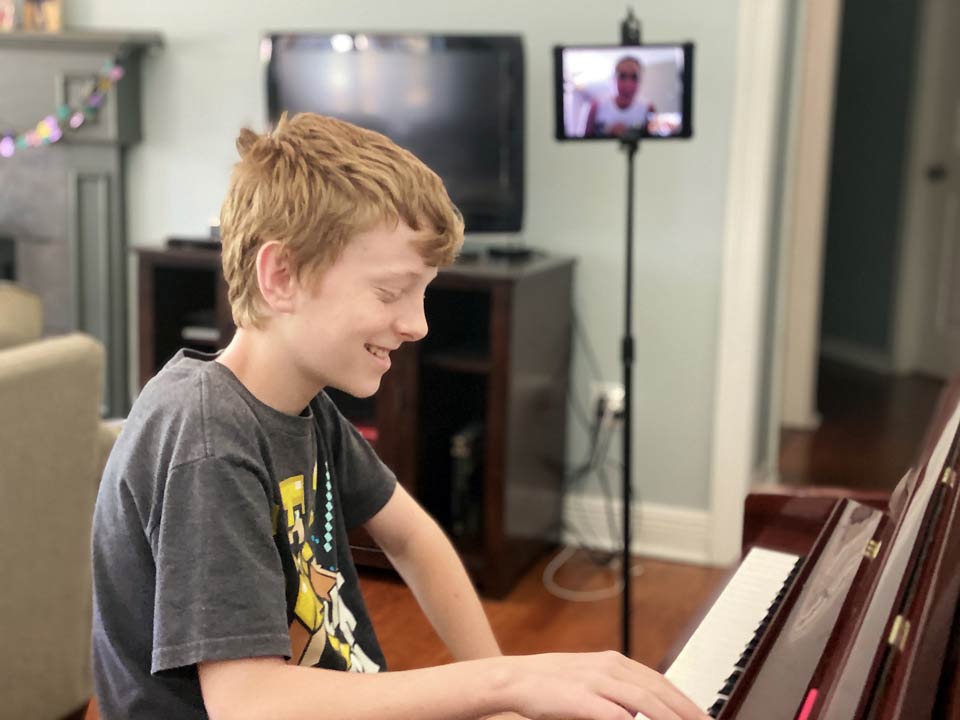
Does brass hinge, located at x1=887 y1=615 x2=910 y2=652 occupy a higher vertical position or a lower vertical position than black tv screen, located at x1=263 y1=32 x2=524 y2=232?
lower

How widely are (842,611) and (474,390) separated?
1.96m

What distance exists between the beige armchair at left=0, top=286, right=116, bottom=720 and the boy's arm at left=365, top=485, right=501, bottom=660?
81 centimetres

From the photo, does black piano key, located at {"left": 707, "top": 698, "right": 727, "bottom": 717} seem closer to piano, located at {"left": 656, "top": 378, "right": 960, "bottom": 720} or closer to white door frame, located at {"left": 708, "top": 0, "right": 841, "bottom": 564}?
piano, located at {"left": 656, "top": 378, "right": 960, "bottom": 720}

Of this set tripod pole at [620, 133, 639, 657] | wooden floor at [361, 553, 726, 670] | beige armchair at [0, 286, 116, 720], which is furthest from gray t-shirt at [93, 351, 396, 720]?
wooden floor at [361, 553, 726, 670]

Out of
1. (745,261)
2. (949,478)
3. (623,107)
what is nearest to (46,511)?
(623,107)

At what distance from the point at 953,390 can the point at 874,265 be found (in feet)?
13.5

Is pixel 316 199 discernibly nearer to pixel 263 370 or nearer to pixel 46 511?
pixel 263 370

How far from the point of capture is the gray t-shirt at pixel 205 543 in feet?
2.76

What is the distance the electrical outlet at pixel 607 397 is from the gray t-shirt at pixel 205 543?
77.5 inches

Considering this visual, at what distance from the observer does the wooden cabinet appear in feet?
8.73

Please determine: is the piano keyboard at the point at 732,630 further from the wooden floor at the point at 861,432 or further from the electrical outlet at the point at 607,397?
the wooden floor at the point at 861,432

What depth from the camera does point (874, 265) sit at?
5410 millimetres

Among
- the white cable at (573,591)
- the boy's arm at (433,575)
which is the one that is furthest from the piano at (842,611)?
the white cable at (573,591)

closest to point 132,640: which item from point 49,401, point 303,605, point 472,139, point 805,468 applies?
point 303,605
